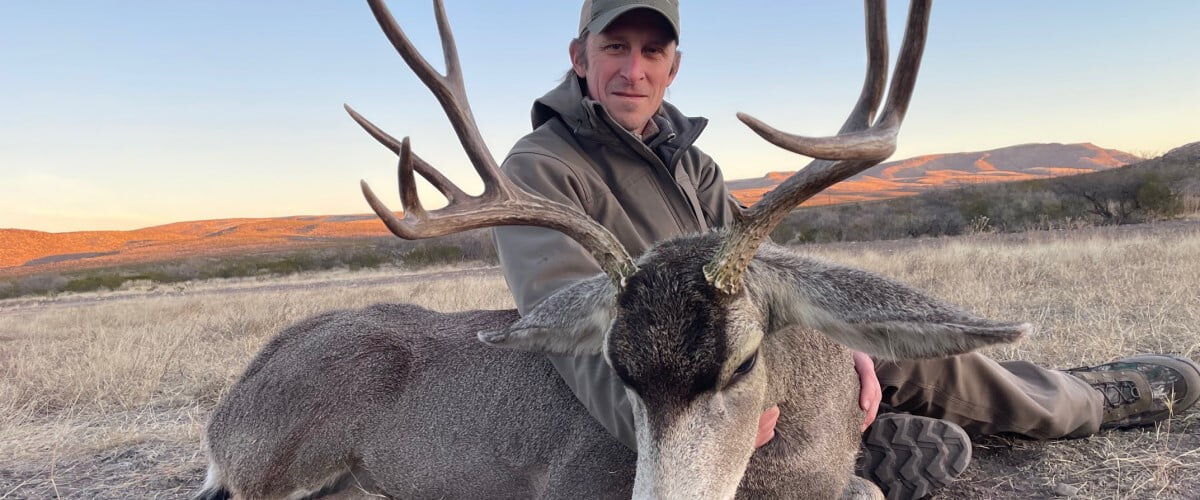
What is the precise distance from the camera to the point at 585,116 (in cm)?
458

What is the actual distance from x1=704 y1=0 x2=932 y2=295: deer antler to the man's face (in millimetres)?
2078

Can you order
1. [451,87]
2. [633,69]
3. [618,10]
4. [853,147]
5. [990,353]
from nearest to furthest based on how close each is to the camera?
[853,147] → [451,87] → [618,10] → [633,69] → [990,353]

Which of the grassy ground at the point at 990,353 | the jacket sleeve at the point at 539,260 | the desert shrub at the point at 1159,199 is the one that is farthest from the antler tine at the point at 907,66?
the desert shrub at the point at 1159,199

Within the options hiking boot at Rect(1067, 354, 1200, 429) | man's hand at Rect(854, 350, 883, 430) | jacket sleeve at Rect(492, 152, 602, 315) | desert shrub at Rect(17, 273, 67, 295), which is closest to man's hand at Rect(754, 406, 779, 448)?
man's hand at Rect(854, 350, 883, 430)

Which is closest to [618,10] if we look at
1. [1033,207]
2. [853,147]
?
[853,147]

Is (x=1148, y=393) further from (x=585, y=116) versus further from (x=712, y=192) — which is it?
(x=585, y=116)

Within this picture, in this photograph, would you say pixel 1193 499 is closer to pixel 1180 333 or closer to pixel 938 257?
pixel 1180 333

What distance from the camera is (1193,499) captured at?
3.60 m

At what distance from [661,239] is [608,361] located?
1.65 m

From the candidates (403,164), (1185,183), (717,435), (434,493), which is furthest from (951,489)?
(1185,183)

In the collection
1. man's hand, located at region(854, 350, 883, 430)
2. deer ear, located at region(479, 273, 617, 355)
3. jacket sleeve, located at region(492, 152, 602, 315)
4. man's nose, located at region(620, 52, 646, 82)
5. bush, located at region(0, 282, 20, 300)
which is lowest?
bush, located at region(0, 282, 20, 300)

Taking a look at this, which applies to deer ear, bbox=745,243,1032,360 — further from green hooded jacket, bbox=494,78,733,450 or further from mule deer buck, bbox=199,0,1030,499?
green hooded jacket, bbox=494,78,733,450

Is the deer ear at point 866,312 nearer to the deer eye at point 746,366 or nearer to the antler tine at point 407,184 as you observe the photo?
the deer eye at point 746,366

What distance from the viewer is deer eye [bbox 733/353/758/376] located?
2.78 metres
